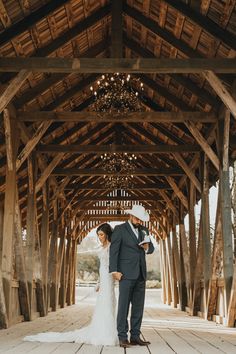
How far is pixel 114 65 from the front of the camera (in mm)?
6613

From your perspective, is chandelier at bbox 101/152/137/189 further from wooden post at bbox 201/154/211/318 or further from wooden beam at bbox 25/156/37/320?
wooden post at bbox 201/154/211/318

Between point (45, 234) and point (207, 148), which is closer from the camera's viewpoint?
point (207, 148)

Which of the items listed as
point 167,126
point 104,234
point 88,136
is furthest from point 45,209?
point 104,234

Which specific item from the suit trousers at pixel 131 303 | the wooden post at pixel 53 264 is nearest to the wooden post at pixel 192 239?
the wooden post at pixel 53 264

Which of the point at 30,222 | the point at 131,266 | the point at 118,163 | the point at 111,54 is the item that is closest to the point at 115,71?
the point at 111,54

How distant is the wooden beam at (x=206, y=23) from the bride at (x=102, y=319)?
10.1 feet

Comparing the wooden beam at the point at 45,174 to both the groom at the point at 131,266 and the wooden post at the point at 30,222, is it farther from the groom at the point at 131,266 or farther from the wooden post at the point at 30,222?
the groom at the point at 131,266

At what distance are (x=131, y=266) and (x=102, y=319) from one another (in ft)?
2.36

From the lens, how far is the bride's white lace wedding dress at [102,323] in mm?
5250

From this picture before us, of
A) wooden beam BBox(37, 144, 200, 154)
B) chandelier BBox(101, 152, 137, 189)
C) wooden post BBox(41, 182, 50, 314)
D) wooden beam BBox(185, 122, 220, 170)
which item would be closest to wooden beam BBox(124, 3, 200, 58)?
wooden beam BBox(185, 122, 220, 170)

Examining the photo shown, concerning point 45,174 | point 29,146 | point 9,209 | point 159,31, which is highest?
point 159,31

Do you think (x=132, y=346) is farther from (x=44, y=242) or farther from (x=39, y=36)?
(x=44, y=242)

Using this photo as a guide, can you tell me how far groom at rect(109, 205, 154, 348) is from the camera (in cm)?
499

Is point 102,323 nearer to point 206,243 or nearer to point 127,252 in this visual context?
point 127,252
